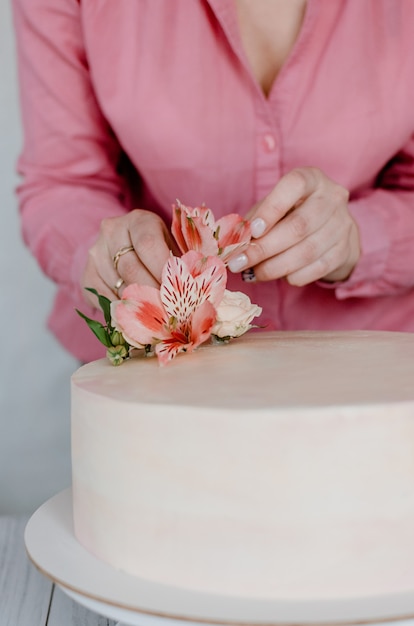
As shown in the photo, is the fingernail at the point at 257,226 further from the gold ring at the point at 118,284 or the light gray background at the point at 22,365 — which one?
the light gray background at the point at 22,365

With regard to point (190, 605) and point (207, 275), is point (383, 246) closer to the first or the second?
point (207, 275)

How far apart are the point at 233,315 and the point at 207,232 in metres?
0.08

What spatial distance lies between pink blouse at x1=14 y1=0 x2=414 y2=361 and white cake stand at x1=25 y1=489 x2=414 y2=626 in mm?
542

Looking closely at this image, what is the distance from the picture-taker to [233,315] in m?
0.83

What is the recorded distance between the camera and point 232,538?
0.63 metres

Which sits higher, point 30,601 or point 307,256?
point 307,256

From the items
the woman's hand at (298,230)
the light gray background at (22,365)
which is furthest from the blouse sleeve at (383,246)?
the light gray background at (22,365)

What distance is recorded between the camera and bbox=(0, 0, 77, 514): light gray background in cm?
171

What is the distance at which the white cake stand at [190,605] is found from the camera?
0.60 metres

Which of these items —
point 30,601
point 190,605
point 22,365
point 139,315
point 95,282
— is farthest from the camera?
point 22,365

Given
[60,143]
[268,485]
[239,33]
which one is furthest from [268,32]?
[268,485]

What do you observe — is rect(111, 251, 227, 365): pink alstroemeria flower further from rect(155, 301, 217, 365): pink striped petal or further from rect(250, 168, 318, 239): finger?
rect(250, 168, 318, 239): finger

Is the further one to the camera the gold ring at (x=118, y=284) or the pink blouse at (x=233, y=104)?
the pink blouse at (x=233, y=104)

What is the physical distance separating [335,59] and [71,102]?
0.36 metres
